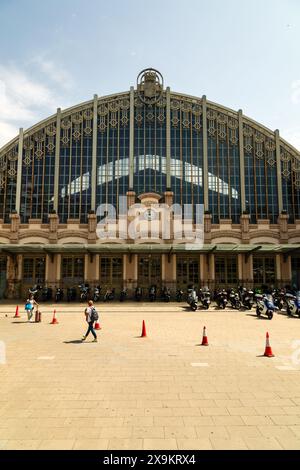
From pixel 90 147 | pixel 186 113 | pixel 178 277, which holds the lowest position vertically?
pixel 178 277

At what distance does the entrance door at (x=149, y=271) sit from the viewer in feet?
99.7

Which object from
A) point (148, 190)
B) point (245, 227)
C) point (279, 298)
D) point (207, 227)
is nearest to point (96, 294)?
point (148, 190)

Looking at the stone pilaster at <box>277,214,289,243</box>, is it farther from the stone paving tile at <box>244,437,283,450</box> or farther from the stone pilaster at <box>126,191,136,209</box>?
the stone paving tile at <box>244,437,283,450</box>

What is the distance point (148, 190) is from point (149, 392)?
25197 millimetres

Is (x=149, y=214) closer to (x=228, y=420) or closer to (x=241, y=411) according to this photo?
(x=241, y=411)

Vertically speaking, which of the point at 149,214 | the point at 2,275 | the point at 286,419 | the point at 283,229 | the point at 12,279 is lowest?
the point at 286,419

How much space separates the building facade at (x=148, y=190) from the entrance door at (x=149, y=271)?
9 centimetres

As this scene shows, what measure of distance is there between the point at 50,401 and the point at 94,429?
1.64m

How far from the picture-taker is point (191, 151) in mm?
32000

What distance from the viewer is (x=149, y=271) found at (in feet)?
100

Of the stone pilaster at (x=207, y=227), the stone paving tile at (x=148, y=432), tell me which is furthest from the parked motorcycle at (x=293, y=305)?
the stone paving tile at (x=148, y=432)

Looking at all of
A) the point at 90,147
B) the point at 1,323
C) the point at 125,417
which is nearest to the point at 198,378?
the point at 125,417

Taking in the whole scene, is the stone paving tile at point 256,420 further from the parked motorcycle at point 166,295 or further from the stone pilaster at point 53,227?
the stone pilaster at point 53,227
